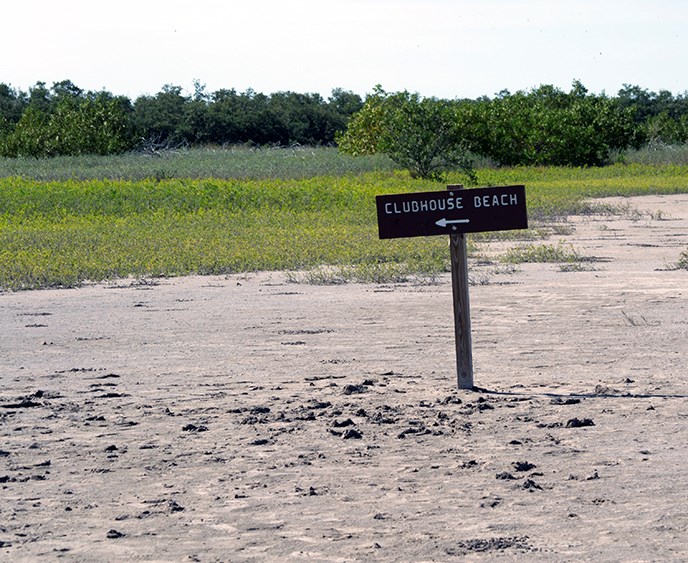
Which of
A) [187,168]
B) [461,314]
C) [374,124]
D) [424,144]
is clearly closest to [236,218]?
[424,144]

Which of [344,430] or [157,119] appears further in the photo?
[157,119]

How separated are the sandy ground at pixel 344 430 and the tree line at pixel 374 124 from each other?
84.1ft

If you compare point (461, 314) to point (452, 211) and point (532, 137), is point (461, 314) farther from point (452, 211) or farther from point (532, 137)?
point (532, 137)

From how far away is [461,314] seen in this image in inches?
323

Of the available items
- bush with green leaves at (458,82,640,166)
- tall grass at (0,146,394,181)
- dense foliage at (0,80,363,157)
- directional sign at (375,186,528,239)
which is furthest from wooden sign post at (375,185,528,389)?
dense foliage at (0,80,363,157)

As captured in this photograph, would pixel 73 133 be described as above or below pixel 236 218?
above

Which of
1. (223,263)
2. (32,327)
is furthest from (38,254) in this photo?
(32,327)

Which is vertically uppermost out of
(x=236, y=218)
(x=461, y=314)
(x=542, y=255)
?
(x=236, y=218)

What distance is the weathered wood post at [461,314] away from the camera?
26.6 feet

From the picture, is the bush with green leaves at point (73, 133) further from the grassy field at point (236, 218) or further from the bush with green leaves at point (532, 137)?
the bush with green leaves at point (532, 137)

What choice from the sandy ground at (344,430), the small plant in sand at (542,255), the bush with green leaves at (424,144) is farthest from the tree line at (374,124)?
the sandy ground at (344,430)

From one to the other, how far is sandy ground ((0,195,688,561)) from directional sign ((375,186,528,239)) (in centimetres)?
108

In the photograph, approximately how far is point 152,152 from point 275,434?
4959cm

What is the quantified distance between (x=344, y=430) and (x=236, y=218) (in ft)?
55.2
